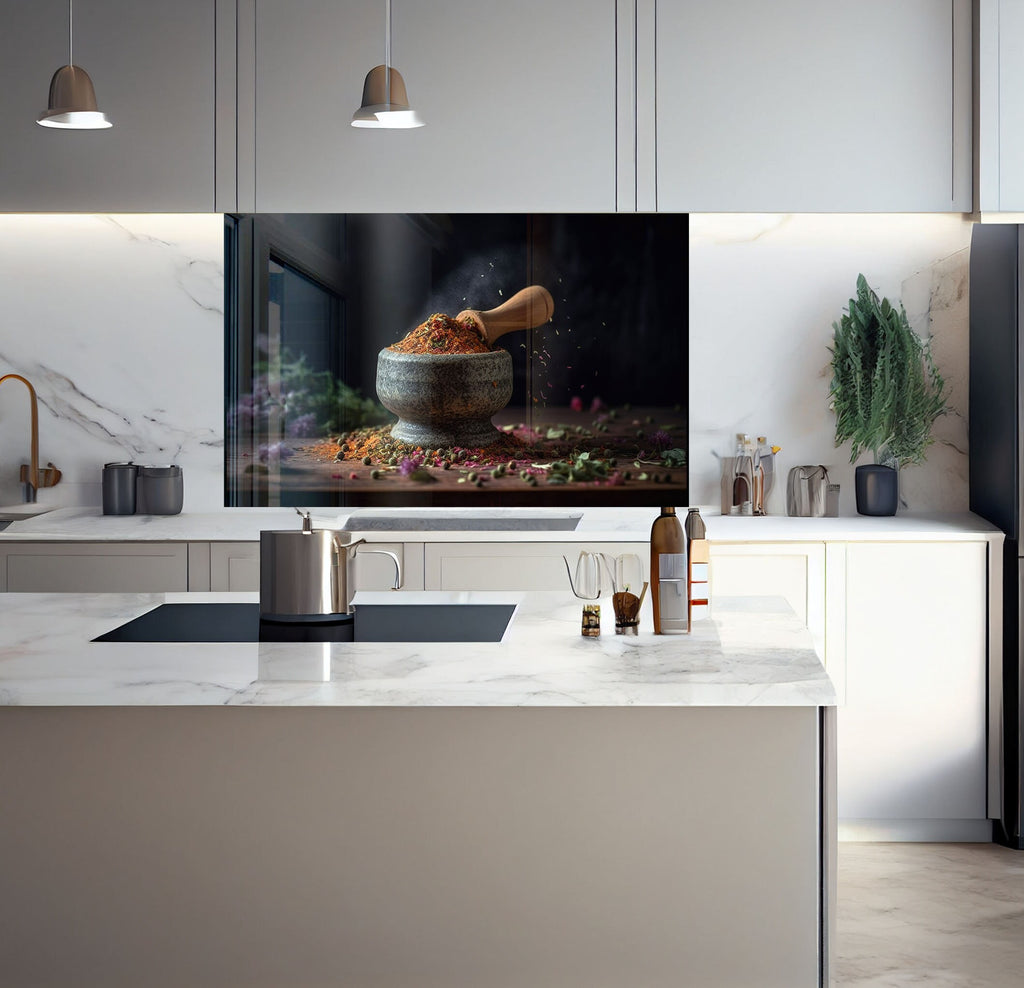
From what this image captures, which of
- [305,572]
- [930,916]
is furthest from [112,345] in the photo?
[930,916]

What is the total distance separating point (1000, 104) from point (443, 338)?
205 cm

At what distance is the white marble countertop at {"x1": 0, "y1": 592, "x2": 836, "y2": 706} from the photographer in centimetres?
183

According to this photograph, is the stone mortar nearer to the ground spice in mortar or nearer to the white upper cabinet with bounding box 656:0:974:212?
the ground spice in mortar

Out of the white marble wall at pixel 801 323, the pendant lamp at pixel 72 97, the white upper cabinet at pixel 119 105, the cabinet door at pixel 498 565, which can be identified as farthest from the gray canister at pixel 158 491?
the white marble wall at pixel 801 323

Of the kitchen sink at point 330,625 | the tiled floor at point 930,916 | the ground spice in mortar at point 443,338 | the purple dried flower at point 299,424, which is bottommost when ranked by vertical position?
the tiled floor at point 930,916

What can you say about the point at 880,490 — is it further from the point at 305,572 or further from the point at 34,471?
the point at 34,471

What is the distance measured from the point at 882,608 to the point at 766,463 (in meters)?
0.80

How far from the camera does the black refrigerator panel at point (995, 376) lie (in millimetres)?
3533

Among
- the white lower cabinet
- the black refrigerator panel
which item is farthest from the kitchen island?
the black refrigerator panel

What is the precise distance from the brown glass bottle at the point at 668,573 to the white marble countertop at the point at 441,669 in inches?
1.4

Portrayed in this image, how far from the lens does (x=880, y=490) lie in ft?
13.5

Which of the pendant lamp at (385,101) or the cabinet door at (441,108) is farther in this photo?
the cabinet door at (441,108)

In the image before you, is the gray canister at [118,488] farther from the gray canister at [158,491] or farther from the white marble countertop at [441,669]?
the white marble countertop at [441,669]

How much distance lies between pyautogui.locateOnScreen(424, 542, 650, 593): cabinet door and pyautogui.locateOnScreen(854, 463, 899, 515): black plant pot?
937 mm
